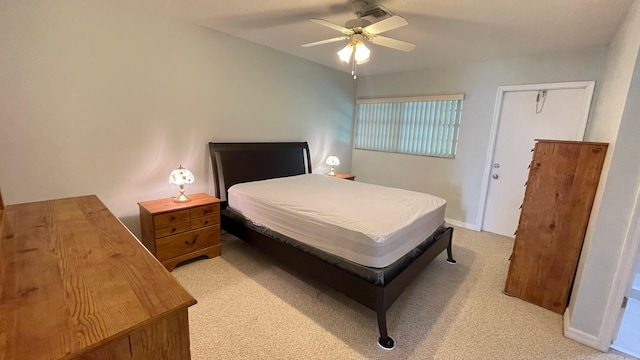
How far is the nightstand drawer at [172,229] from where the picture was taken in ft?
8.25

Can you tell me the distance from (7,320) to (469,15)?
3.21 meters

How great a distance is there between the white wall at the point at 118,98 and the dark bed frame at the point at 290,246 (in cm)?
21

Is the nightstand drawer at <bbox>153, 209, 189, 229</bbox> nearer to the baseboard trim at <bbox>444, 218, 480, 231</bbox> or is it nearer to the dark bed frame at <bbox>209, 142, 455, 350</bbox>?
the dark bed frame at <bbox>209, 142, 455, 350</bbox>

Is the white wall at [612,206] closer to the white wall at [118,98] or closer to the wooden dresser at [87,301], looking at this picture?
the wooden dresser at [87,301]

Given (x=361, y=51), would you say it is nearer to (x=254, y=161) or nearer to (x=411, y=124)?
(x=254, y=161)

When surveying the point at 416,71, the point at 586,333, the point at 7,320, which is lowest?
the point at 586,333

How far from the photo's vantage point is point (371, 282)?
75.0 inches

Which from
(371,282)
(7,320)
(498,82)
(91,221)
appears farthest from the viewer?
(498,82)

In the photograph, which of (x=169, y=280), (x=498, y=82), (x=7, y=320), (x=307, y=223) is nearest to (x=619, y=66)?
(x=498, y=82)

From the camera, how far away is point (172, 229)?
8.54 ft

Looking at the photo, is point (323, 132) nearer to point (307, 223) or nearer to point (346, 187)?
point (346, 187)

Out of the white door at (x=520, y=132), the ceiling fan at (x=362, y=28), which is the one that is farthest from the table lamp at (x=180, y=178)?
the white door at (x=520, y=132)

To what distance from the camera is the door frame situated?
3096 millimetres

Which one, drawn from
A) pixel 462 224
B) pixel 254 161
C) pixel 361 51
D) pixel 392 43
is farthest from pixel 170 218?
pixel 462 224
